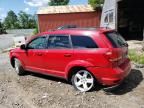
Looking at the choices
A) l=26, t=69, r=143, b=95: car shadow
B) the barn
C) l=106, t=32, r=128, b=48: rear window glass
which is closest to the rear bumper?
l=26, t=69, r=143, b=95: car shadow

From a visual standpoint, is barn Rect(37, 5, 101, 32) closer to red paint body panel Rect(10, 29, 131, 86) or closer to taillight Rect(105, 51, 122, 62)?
red paint body panel Rect(10, 29, 131, 86)

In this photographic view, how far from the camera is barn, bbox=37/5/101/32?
1128 inches

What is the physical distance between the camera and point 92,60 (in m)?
6.84

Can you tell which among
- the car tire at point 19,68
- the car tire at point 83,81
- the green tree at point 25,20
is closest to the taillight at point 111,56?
the car tire at point 83,81

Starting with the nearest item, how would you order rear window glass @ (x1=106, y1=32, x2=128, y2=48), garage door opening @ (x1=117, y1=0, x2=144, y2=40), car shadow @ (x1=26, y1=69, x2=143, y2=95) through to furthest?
rear window glass @ (x1=106, y1=32, x2=128, y2=48)
car shadow @ (x1=26, y1=69, x2=143, y2=95)
garage door opening @ (x1=117, y1=0, x2=144, y2=40)

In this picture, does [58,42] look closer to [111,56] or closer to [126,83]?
[111,56]

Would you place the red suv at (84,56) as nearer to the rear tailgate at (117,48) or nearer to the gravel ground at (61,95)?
the rear tailgate at (117,48)

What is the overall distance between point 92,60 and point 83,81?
69 cm

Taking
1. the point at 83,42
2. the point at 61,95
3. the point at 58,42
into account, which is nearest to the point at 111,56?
the point at 83,42

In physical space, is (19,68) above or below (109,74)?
below

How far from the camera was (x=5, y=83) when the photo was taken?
8.59 meters

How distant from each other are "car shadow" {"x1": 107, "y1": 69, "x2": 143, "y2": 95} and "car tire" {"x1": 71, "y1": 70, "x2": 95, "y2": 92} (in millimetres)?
533

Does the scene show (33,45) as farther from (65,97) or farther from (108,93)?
(108,93)

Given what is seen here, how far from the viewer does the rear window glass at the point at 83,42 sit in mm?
6934
